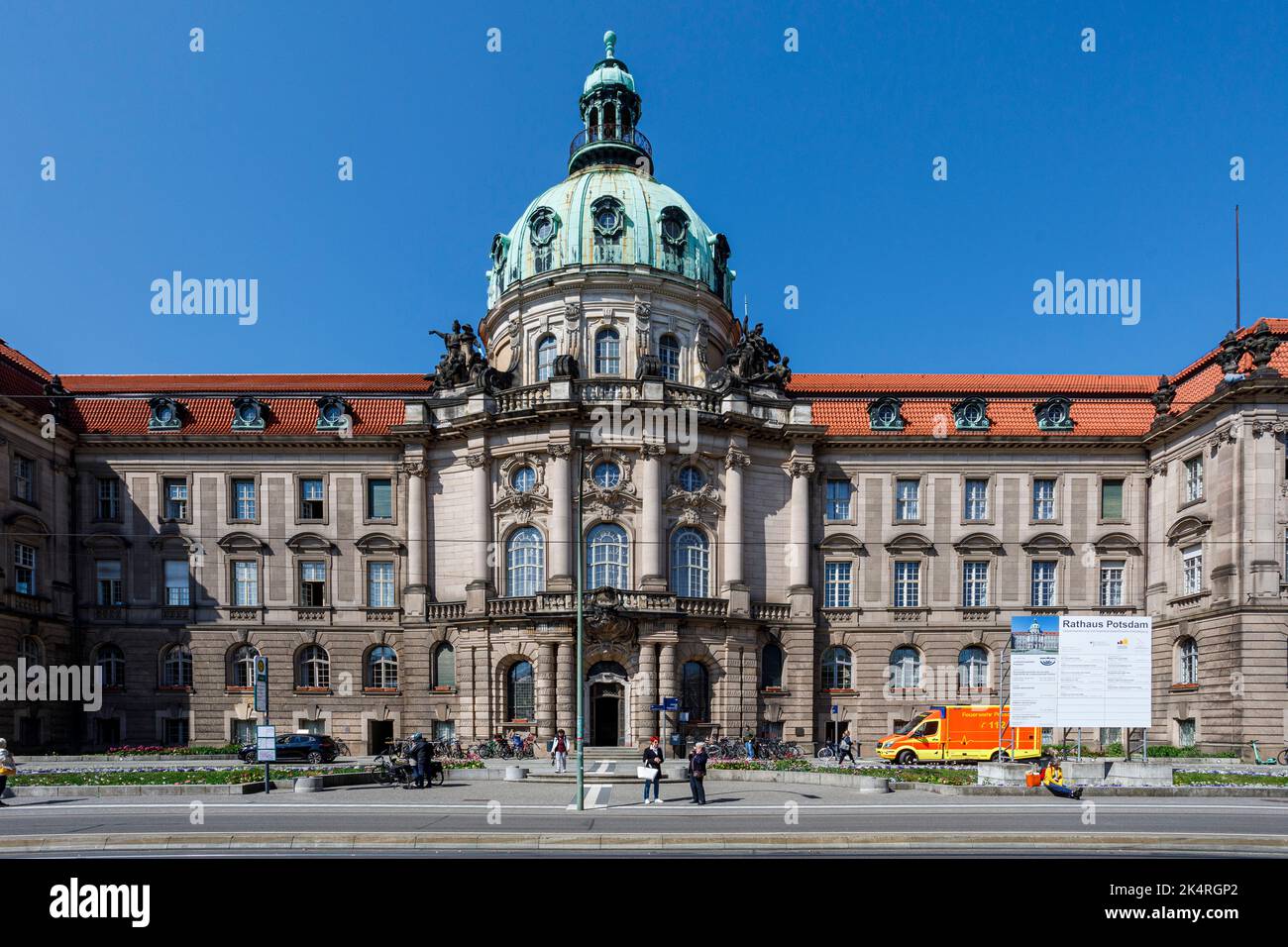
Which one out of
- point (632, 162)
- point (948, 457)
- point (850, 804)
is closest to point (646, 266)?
point (632, 162)

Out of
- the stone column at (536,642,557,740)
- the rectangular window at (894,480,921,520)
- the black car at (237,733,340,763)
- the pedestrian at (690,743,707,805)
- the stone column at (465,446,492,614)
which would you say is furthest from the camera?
the rectangular window at (894,480,921,520)

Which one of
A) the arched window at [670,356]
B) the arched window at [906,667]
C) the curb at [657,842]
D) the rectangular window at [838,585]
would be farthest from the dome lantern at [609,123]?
the curb at [657,842]

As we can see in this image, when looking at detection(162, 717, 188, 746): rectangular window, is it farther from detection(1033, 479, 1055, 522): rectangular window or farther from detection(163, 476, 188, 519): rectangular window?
detection(1033, 479, 1055, 522): rectangular window

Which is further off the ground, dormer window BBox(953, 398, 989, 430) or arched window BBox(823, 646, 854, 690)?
dormer window BBox(953, 398, 989, 430)

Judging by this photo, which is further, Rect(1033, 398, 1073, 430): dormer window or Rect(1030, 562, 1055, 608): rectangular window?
Rect(1033, 398, 1073, 430): dormer window

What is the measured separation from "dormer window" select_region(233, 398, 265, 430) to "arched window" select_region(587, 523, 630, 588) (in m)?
20.0

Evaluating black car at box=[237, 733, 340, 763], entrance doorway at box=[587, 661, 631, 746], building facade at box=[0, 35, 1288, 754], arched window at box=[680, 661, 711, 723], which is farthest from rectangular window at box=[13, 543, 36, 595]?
arched window at box=[680, 661, 711, 723]

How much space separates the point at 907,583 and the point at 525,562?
20.9 metres

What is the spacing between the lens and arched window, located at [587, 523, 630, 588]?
1864 inches

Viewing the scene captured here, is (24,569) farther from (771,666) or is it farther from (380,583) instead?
(771,666)

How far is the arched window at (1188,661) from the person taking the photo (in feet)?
149

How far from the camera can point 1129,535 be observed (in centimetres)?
5097
